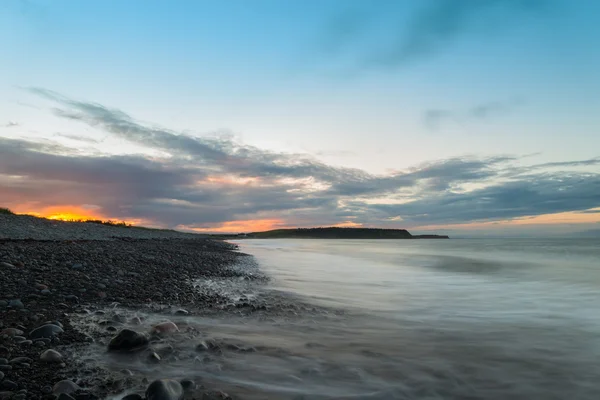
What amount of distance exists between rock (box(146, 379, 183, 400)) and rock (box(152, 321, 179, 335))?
199 centimetres

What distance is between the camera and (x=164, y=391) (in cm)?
287

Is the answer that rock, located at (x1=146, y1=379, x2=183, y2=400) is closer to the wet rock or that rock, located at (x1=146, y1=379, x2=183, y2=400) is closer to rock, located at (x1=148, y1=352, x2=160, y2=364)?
rock, located at (x1=148, y1=352, x2=160, y2=364)

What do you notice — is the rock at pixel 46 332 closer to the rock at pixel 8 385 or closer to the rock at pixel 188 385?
the rock at pixel 8 385

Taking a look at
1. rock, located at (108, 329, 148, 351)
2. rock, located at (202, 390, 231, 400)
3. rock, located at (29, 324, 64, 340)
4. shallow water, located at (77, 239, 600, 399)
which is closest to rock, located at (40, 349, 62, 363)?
shallow water, located at (77, 239, 600, 399)

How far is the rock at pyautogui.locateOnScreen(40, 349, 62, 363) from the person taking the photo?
348 centimetres

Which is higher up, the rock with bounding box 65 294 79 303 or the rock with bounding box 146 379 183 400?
the rock with bounding box 65 294 79 303

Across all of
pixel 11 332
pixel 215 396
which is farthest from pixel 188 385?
pixel 11 332

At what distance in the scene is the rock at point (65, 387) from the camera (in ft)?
9.45

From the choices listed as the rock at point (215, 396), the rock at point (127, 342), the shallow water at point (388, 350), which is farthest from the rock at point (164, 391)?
the rock at point (127, 342)

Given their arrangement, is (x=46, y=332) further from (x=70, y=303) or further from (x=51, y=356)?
(x=70, y=303)

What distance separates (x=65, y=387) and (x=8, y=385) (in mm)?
428

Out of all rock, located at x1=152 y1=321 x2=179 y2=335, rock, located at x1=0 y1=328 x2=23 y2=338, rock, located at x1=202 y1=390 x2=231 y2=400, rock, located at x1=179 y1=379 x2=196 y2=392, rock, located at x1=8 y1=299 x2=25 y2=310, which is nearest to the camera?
rock, located at x1=202 y1=390 x2=231 y2=400

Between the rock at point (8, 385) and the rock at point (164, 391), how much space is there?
41.4 inches

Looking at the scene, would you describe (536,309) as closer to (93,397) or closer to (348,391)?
(348,391)
